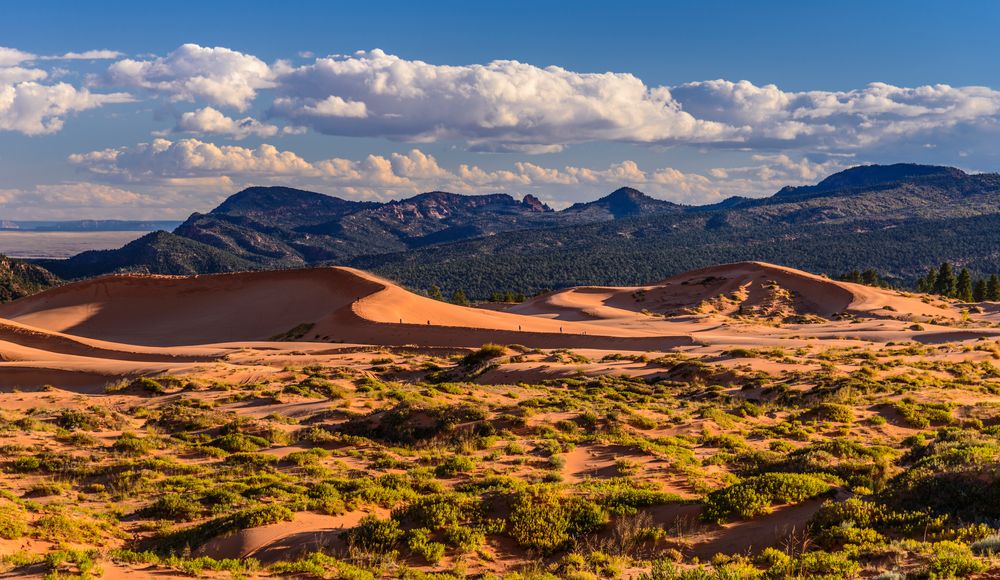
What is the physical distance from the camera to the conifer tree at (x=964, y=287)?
8900 cm

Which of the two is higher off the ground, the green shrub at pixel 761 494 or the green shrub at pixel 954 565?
the green shrub at pixel 954 565

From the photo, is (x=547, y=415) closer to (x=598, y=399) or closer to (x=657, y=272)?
(x=598, y=399)

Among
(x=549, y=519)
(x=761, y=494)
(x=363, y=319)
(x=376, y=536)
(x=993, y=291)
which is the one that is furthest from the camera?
(x=993, y=291)

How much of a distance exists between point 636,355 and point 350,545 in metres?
30.5

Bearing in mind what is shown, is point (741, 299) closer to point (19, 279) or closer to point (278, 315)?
point (278, 315)

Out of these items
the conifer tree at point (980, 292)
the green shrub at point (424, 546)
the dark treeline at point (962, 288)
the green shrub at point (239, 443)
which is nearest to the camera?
the green shrub at point (424, 546)

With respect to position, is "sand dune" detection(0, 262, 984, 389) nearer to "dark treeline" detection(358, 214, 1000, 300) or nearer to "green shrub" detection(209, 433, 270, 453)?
"green shrub" detection(209, 433, 270, 453)

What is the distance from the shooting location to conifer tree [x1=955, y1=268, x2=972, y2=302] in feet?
292

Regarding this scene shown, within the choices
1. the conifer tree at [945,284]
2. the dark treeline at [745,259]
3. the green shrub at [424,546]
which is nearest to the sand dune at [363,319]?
the conifer tree at [945,284]

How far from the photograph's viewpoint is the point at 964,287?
298 feet

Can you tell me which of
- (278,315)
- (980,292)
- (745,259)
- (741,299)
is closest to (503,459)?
(278,315)

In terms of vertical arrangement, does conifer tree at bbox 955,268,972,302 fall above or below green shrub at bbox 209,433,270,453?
above

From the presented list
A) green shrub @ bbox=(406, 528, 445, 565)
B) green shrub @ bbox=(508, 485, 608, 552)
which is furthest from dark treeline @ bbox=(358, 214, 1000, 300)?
green shrub @ bbox=(406, 528, 445, 565)

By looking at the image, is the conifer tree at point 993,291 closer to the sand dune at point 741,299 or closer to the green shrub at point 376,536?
the sand dune at point 741,299
